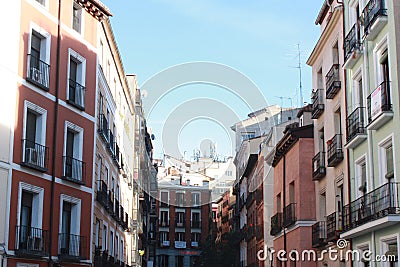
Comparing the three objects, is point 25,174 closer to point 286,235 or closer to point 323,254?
point 323,254

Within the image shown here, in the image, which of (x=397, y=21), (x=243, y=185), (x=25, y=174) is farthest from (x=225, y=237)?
(x=397, y=21)

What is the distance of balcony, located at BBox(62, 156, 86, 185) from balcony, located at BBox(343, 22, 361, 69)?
463 inches

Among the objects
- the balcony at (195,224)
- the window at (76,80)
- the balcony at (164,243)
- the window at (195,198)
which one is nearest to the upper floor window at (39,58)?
the window at (76,80)

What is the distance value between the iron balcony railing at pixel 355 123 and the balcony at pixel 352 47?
191cm

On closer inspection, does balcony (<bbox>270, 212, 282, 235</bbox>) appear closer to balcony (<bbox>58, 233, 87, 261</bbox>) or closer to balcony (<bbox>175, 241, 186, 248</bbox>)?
balcony (<bbox>58, 233, 87, 261</bbox>)

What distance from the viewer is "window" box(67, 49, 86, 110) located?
29.2 meters

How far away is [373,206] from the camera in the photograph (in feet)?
72.0

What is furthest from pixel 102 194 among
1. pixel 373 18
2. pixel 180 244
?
pixel 180 244

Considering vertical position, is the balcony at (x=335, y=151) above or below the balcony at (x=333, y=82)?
below

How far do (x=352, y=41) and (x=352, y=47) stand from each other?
298 mm

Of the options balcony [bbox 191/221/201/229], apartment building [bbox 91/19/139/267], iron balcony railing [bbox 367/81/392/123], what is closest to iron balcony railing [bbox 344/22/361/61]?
iron balcony railing [bbox 367/81/392/123]

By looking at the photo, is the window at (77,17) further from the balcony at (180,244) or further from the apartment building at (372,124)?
the balcony at (180,244)

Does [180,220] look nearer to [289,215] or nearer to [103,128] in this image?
[289,215]

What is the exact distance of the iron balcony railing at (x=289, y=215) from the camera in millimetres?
33438
